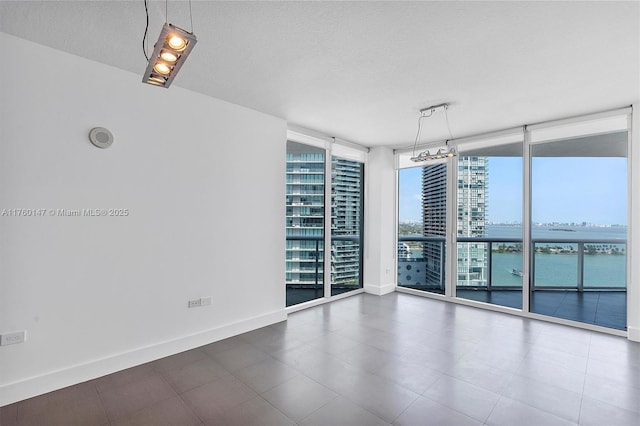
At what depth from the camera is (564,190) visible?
4.03 m

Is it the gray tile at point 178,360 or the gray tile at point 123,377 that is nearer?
the gray tile at point 123,377

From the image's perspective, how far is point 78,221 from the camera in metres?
2.37

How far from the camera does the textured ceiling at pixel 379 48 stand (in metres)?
1.81

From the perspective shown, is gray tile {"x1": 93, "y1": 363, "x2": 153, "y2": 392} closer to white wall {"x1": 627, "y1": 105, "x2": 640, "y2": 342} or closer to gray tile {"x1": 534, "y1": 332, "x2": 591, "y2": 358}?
gray tile {"x1": 534, "y1": 332, "x2": 591, "y2": 358}

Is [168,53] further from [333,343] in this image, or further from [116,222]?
[333,343]

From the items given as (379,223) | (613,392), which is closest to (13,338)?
(613,392)

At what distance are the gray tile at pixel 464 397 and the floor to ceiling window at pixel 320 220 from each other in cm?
244

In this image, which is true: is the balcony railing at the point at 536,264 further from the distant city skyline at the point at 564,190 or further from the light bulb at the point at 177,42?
the light bulb at the point at 177,42

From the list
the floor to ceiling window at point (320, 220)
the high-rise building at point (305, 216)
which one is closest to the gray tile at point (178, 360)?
the floor to ceiling window at point (320, 220)

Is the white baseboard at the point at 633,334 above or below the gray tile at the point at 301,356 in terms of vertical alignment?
above

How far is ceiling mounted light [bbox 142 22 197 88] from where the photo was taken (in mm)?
1219

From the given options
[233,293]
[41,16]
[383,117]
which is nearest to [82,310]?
[233,293]

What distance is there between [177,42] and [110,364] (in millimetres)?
2616

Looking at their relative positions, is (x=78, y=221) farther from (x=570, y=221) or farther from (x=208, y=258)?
(x=570, y=221)
